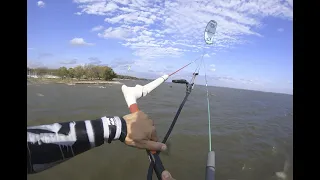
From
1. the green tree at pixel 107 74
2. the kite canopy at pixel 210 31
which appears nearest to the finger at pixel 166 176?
the kite canopy at pixel 210 31

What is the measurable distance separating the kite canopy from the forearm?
3254 mm

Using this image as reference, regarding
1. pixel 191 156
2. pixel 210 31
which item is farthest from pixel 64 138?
pixel 191 156

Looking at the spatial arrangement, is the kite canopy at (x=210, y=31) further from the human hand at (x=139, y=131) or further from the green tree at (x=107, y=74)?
the green tree at (x=107, y=74)

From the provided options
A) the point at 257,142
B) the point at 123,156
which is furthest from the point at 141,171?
the point at 257,142

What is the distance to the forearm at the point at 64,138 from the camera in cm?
131

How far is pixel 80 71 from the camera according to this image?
67250 millimetres

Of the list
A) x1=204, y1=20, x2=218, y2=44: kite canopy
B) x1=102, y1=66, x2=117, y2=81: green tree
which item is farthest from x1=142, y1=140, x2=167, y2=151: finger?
x1=102, y1=66, x2=117, y2=81: green tree

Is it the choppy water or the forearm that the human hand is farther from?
the choppy water

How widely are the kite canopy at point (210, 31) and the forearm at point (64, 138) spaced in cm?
325

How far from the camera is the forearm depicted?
1.31 meters

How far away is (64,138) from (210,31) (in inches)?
144

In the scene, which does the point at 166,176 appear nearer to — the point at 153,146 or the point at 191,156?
the point at 153,146
